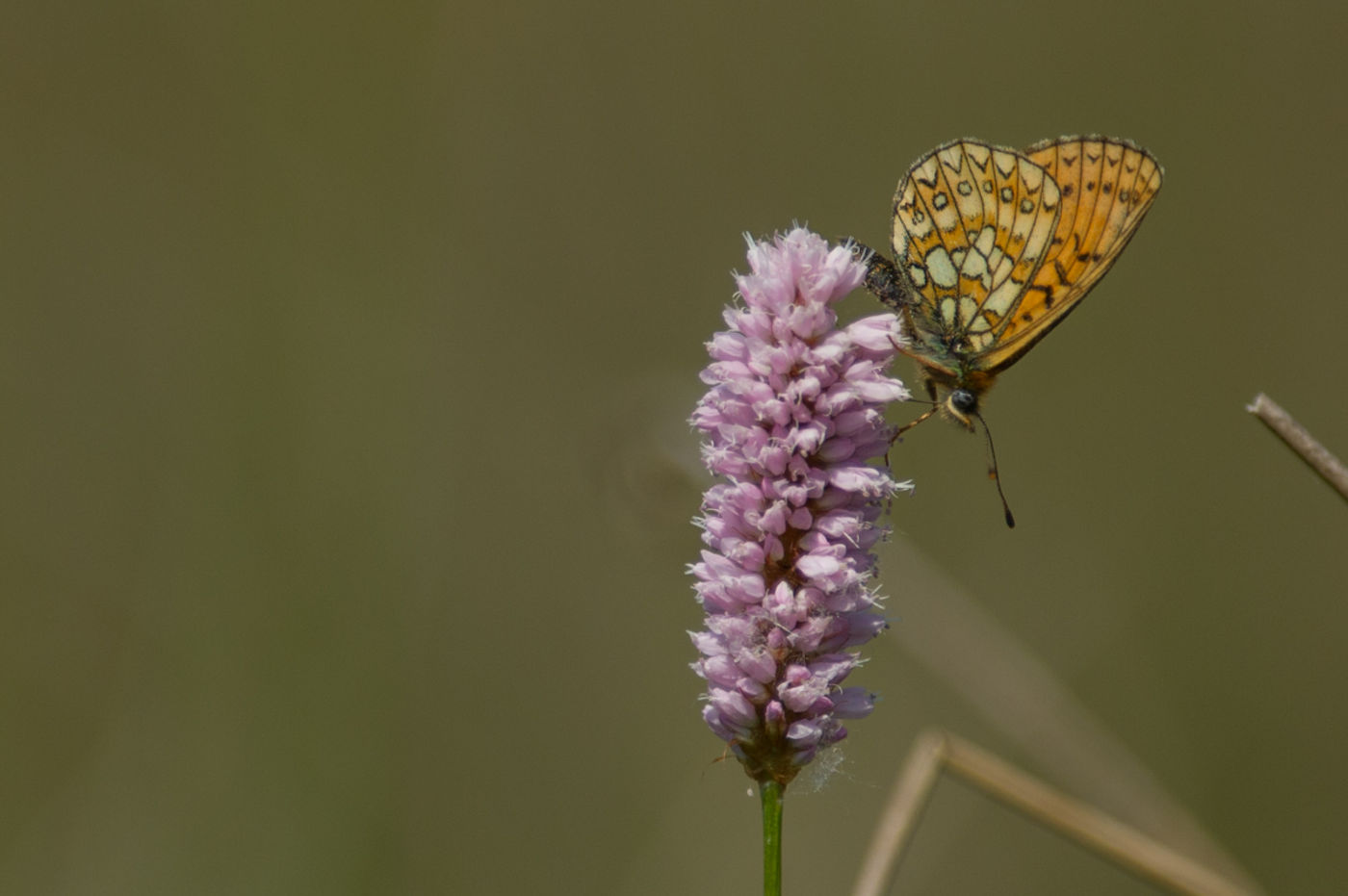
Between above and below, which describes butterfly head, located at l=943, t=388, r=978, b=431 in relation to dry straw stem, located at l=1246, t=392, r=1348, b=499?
above

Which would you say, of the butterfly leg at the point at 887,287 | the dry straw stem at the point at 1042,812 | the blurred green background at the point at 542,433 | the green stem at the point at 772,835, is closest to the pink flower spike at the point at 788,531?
the green stem at the point at 772,835

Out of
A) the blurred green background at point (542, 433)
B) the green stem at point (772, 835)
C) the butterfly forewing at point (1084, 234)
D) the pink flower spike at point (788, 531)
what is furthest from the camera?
the blurred green background at point (542, 433)

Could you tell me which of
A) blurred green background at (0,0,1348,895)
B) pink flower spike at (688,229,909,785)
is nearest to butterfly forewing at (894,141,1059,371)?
pink flower spike at (688,229,909,785)

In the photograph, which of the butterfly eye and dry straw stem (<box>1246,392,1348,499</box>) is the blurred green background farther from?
dry straw stem (<box>1246,392,1348,499</box>)

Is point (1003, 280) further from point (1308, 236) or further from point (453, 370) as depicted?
point (1308, 236)

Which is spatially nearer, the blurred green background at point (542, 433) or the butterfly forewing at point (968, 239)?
the butterfly forewing at point (968, 239)

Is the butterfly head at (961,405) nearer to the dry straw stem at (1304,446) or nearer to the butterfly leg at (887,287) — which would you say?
the butterfly leg at (887,287)

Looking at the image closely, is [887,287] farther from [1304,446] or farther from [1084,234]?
[1304,446]
